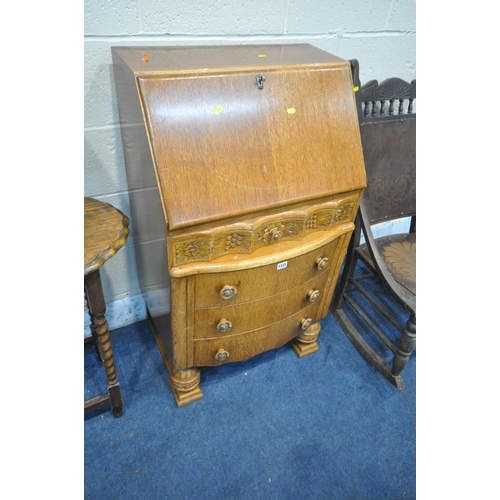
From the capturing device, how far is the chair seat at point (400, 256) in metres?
1.55

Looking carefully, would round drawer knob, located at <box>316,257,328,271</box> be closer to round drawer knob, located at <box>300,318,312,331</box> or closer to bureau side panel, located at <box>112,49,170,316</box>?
round drawer knob, located at <box>300,318,312,331</box>

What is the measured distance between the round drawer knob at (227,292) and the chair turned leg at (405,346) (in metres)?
0.76

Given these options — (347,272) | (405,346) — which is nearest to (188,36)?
(347,272)

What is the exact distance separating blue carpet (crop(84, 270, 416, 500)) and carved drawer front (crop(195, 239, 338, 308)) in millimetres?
586

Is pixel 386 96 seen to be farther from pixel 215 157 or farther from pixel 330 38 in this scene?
pixel 215 157

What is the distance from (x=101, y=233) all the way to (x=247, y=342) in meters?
0.67

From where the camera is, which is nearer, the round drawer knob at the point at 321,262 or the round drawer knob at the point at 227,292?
the round drawer knob at the point at 227,292

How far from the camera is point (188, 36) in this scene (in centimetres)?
130

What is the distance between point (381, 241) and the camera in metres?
1.77

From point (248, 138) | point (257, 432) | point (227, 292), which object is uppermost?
point (248, 138)

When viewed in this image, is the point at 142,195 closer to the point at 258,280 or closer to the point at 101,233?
the point at 101,233

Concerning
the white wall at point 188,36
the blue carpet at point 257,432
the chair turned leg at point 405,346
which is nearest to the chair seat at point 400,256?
the chair turned leg at point 405,346

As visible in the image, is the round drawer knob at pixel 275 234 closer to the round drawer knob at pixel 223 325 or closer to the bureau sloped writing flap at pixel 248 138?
the bureau sloped writing flap at pixel 248 138

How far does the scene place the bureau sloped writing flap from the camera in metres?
Result: 0.94
